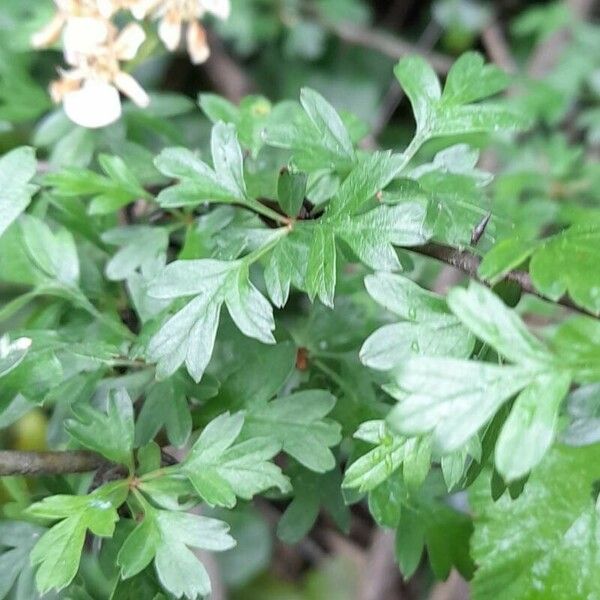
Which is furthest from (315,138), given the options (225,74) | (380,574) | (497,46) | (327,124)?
(497,46)

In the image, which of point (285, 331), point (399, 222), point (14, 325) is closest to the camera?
point (399, 222)

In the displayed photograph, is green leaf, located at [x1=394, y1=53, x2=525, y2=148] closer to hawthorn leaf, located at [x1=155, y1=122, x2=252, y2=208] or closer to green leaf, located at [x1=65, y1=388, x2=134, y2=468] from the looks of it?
hawthorn leaf, located at [x1=155, y1=122, x2=252, y2=208]

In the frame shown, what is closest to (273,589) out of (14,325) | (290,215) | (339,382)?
(14,325)

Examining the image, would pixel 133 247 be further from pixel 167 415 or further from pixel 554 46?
pixel 554 46

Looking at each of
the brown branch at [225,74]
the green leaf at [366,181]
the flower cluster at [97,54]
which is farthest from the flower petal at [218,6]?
the brown branch at [225,74]

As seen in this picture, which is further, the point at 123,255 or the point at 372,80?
the point at 372,80

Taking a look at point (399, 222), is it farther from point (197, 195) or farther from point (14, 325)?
point (14, 325)

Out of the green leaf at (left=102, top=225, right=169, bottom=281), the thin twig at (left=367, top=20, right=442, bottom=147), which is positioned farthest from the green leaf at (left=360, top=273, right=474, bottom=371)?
the thin twig at (left=367, top=20, right=442, bottom=147)
